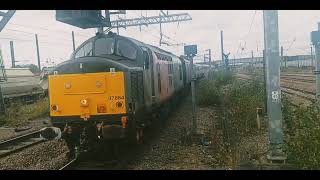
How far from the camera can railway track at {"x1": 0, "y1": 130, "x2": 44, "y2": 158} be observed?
1193 centimetres

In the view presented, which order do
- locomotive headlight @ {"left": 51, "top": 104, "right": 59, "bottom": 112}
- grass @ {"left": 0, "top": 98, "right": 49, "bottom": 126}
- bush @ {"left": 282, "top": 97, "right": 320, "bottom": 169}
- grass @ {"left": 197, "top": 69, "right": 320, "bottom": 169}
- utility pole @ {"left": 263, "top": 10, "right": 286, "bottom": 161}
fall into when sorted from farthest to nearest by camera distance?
grass @ {"left": 0, "top": 98, "right": 49, "bottom": 126} < locomotive headlight @ {"left": 51, "top": 104, "right": 59, "bottom": 112} < utility pole @ {"left": 263, "top": 10, "right": 286, "bottom": 161} < grass @ {"left": 197, "top": 69, "right": 320, "bottom": 169} < bush @ {"left": 282, "top": 97, "right": 320, "bottom": 169}

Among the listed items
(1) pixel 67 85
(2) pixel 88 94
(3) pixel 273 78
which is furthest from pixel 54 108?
(3) pixel 273 78

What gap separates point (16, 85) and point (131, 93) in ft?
81.1

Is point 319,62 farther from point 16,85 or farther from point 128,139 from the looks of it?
point 16,85

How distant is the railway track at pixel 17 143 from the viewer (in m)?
11.9

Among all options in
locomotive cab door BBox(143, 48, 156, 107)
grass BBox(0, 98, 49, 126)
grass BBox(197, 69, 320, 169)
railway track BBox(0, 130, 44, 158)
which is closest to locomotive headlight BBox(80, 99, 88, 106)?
locomotive cab door BBox(143, 48, 156, 107)

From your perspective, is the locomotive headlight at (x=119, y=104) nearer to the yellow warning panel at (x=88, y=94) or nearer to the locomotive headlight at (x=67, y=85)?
the yellow warning panel at (x=88, y=94)

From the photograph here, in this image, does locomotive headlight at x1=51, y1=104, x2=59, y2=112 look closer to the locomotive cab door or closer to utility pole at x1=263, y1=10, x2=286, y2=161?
the locomotive cab door

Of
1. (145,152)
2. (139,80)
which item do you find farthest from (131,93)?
(145,152)

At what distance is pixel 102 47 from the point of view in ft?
35.5

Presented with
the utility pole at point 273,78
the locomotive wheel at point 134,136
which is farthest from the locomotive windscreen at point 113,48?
the utility pole at point 273,78

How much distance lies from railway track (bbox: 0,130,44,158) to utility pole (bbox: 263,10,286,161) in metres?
7.39

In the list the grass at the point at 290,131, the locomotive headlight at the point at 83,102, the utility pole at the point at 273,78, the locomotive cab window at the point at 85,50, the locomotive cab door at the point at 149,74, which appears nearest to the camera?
the grass at the point at 290,131

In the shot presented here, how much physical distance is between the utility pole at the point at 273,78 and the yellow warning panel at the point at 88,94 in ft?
10.6
